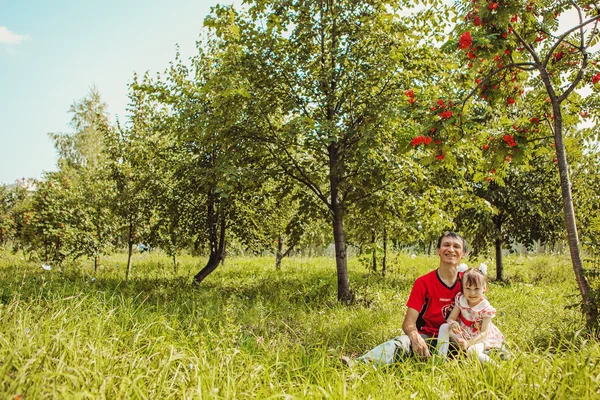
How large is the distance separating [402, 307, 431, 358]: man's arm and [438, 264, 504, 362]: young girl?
0.44 feet

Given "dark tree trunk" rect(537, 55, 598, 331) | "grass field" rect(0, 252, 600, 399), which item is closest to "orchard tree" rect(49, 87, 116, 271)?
"grass field" rect(0, 252, 600, 399)

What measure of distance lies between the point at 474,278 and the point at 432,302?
1.52 ft

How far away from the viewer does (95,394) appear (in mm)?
2328

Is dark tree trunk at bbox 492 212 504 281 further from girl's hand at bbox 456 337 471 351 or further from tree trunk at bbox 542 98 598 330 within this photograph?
girl's hand at bbox 456 337 471 351

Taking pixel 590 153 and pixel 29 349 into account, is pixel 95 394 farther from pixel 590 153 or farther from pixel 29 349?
pixel 590 153

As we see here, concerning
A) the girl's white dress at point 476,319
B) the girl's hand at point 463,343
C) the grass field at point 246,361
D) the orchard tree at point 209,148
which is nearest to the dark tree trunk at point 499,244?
the grass field at point 246,361

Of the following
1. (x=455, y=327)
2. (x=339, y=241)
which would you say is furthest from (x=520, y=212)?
(x=455, y=327)

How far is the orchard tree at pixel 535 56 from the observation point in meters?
3.46

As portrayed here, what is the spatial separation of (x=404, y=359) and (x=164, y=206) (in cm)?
586

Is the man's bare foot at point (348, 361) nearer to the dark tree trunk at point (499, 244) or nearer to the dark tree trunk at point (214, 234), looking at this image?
the dark tree trunk at point (214, 234)

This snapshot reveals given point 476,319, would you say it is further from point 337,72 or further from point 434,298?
point 337,72

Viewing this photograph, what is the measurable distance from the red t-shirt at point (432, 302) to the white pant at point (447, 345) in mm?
164

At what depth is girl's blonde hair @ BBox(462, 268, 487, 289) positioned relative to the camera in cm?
337

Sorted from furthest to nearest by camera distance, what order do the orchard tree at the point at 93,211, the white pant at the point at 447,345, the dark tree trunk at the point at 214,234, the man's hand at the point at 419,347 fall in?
the orchard tree at the point at 93,211
the dark tree trunk at the point at 214,234
the man's hand at the point at 419,347
the white pant at the point at 447,345
